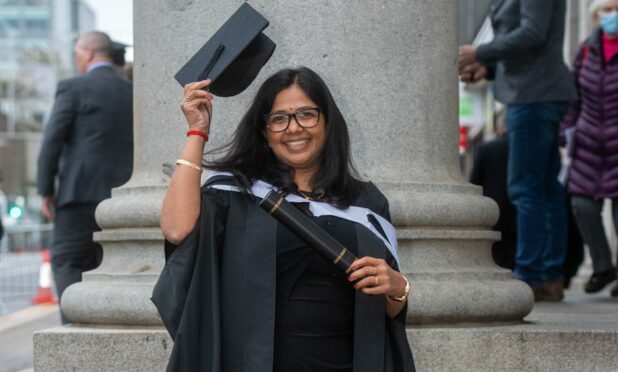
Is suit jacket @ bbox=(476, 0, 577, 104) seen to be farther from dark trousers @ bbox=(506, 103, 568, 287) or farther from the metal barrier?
the metal barrier

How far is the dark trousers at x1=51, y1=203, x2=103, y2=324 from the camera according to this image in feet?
24.5

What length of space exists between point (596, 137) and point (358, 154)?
3.30m

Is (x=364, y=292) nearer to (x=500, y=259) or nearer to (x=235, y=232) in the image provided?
(x=235, y=232)

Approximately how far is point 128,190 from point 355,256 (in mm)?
2137

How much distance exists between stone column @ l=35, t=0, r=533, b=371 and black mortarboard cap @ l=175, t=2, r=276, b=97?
1.13m

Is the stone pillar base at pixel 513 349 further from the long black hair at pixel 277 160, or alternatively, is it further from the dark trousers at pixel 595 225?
the dark trousers at pixel 595 225

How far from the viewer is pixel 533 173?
6.79m

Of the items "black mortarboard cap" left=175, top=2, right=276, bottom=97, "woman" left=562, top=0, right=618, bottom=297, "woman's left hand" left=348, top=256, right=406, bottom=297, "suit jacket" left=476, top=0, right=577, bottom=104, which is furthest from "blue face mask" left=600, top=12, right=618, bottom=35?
"woman's left hand" left=348, top=256, right=406, bottom=297

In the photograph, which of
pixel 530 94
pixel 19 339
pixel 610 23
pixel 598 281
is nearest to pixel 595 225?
pixel 598 281

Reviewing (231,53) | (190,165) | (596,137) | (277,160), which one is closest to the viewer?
(190,165)

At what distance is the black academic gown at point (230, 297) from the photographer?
3535 millimetres

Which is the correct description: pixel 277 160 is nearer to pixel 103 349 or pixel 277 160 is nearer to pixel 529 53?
pixel 103 349

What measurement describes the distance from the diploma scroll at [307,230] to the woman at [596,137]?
4.74 metres

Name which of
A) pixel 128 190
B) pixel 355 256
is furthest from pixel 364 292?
pixel 128 190
